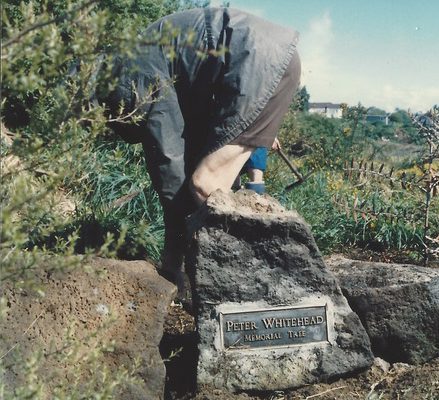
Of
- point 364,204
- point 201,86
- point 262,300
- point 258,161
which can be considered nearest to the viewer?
point 262,300

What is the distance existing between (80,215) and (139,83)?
1814 millimetres

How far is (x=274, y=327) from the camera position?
314 cm

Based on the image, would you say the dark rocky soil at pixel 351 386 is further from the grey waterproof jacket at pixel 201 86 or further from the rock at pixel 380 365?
the grey waterproof jacket at pixel 201 86

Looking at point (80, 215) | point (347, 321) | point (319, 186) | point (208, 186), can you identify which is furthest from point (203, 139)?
point (319, 186)

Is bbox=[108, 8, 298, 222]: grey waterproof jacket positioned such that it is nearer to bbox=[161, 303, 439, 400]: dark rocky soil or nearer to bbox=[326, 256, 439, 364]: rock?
bbox=[161, 303, 439, 400]: dark rocky soil

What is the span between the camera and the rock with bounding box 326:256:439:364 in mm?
3365

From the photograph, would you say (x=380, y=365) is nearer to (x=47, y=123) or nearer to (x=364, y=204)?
(x=364, y=204)

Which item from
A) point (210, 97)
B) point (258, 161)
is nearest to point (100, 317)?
point (210, 97)

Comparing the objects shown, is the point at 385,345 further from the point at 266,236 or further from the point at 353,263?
the point at 266,236

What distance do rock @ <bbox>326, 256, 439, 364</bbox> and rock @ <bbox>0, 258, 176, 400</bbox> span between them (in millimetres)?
1049

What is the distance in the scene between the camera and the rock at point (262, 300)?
3.04 meters

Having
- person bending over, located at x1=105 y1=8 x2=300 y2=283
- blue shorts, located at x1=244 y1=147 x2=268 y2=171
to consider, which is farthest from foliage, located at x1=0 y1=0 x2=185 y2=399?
blue shorts, located at x1=244 y1=147 x2=268 y2=171

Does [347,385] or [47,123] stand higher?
[47,123]

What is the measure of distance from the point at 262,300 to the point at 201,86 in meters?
1.09
